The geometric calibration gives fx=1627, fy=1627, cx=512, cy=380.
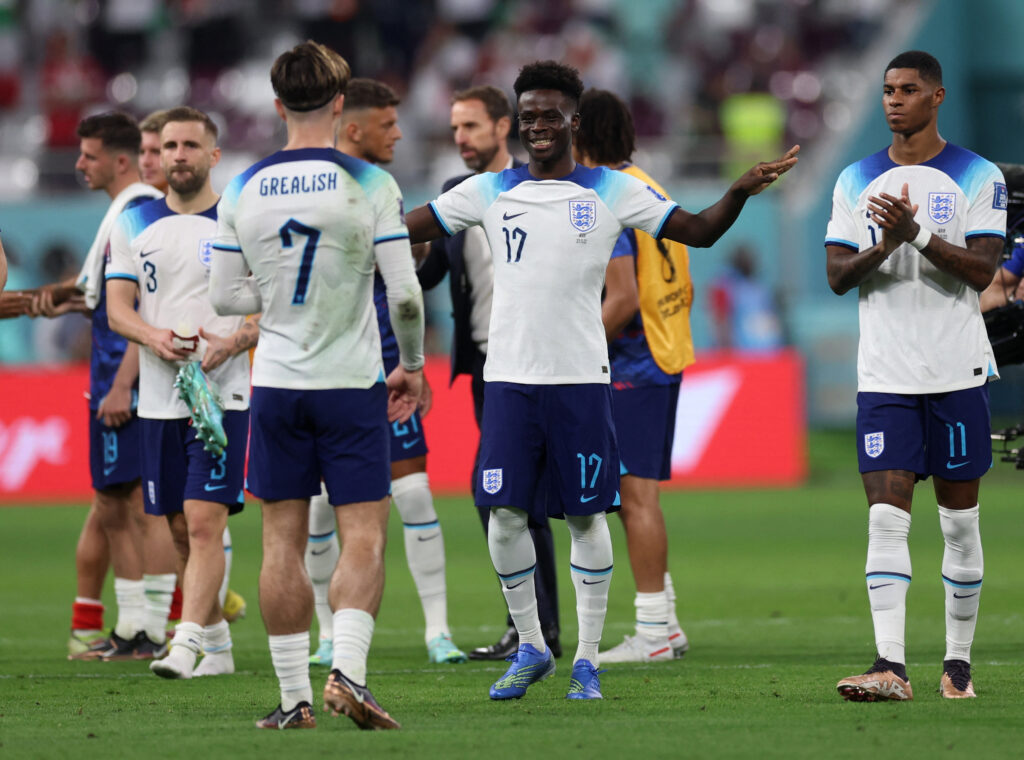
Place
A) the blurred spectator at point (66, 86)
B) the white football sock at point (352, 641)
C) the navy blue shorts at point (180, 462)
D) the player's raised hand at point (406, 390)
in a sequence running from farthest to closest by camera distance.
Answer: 1. the blurred spectator at point (66, 86)
2. the navy blue shorts at point (180, 462)
3. the player's raised hand at point (406, 390)
4. the white football sock at point (352, 641)

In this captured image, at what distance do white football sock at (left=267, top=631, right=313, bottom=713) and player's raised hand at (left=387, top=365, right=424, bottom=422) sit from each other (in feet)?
2.98

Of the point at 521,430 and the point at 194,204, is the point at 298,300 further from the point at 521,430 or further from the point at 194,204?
the point at 194,204

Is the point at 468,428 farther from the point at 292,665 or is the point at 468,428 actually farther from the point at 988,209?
the point at 292,665

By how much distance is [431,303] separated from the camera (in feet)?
68.6

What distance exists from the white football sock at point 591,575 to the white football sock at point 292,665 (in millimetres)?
1252

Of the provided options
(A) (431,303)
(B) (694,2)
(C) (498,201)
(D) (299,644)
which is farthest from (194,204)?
(B) (694,2)

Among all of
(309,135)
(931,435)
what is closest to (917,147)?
(931,435)

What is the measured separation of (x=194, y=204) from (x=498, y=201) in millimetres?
1895

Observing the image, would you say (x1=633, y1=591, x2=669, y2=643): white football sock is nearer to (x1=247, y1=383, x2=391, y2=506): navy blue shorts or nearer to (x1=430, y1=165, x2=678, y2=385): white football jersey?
(x1=430, y1=165, x2=678, y2=385): white football jersey

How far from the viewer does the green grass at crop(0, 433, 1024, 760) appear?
5305mm

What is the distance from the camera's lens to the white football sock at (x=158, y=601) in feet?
26.8

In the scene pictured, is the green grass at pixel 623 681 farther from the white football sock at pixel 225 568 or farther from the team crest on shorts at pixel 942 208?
the team crest on shorts at pixel 942 208

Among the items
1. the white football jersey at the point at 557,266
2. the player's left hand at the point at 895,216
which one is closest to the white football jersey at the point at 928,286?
the player's left hand at the point at 895,216

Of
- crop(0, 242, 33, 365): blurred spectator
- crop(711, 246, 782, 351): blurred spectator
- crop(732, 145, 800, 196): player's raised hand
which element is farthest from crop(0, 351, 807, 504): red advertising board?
crop(732, 145, 800, 196): player's raised hand
